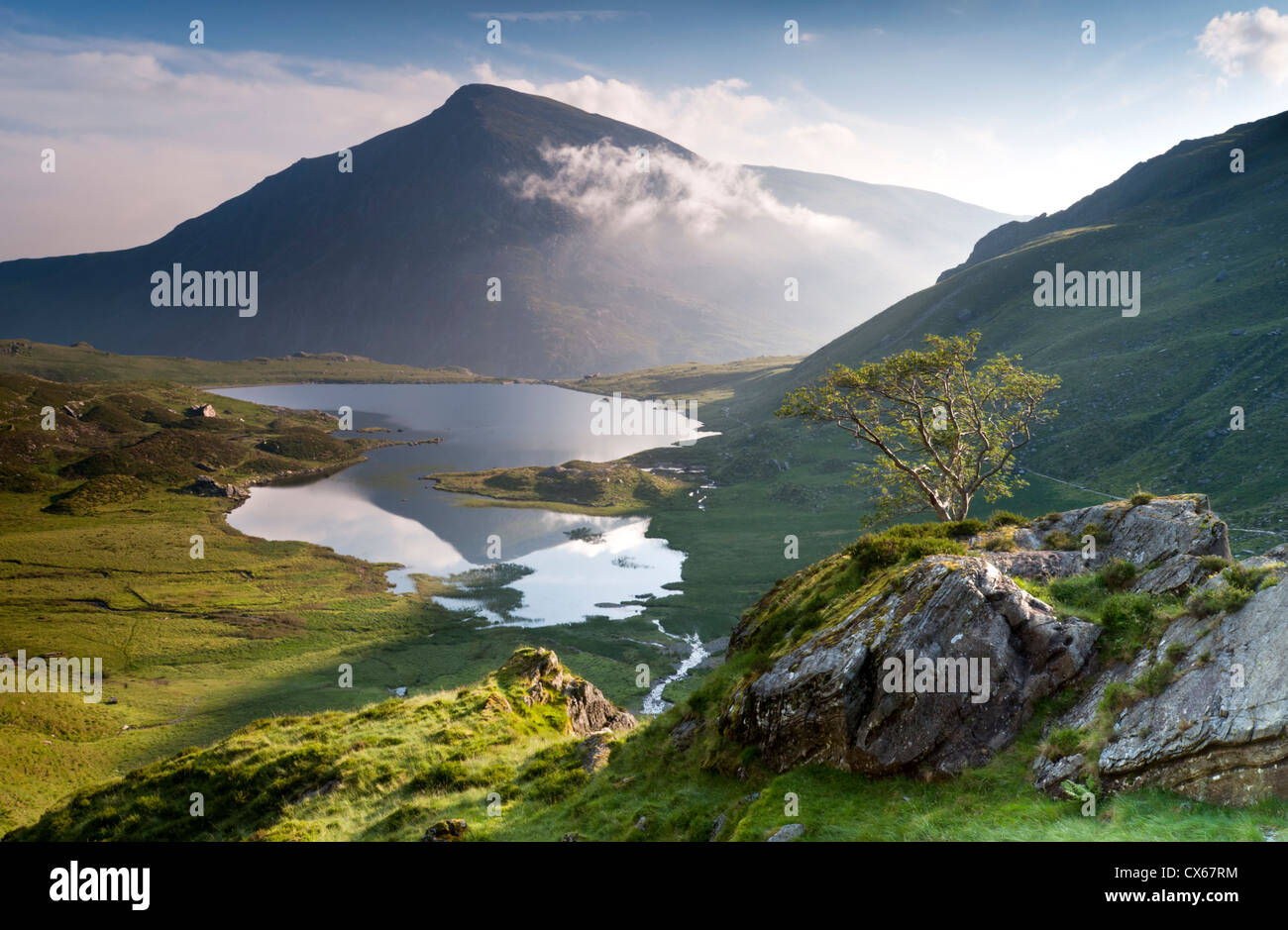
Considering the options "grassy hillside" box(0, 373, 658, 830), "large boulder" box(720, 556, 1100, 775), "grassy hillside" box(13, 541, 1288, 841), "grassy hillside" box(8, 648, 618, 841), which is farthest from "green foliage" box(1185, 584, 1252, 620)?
"grassy hillside" box(0, 373, 658, 830)

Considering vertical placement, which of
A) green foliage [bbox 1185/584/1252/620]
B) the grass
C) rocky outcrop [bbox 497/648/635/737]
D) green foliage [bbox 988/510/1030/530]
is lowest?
rocky outcrop [bbox 497/648/635/737]

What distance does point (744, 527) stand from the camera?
4806 inches

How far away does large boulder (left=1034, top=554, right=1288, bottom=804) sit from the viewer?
11.6 meters

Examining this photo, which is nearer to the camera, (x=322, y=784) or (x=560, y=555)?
(x=322, y=784)

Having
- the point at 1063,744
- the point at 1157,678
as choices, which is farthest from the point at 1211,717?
the point at 1063,744

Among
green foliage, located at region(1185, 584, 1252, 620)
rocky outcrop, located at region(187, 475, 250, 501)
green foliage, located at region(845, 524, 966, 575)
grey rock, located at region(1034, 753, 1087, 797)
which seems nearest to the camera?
grey rock, located at region(1034, 753, 1087, 797)

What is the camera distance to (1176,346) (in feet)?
375

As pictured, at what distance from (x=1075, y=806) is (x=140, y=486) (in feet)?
622

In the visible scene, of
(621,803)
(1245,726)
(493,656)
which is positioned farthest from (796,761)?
(493,656)

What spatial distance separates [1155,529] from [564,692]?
31.0 metres

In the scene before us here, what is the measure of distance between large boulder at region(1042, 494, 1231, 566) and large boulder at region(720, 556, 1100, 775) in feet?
20.5

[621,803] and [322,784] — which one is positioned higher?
[621,803]

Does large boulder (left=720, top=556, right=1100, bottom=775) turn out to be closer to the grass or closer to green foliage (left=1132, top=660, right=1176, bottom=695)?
green foliage (left=1132, top=660, right=1176, bottom=695)
